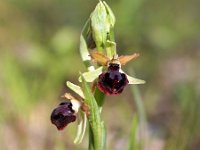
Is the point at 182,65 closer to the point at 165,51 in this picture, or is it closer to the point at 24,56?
the point at 165,51

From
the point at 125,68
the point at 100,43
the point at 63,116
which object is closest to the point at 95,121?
the point at 63,116

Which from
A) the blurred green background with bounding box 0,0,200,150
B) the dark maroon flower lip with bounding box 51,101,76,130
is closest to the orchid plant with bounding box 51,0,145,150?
the dark maroon flower lip with bounding box 51,101,76,130

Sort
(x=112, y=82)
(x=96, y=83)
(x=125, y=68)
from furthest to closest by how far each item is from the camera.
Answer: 1. (x=125, y=68)
2. (x=96, y=83)
3. (x=112, y=82)

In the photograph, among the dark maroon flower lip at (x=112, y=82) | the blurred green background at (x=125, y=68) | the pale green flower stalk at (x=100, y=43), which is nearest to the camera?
the dark maroon flower lip at (x=112, y=82)

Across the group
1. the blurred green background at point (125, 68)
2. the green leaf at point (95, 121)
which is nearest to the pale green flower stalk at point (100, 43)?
the green leaf at point (95, 121)

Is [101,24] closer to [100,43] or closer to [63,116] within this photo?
[100,43]

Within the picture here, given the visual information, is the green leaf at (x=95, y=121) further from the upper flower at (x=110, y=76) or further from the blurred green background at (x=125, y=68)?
the blurred green background at (x=125, y=68)
